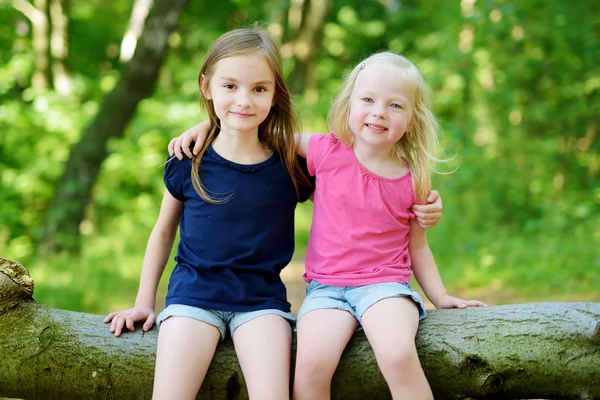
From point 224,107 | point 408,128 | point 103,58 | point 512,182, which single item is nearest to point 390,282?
point 408,128

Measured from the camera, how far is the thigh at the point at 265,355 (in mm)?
2248

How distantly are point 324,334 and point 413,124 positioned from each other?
92cm

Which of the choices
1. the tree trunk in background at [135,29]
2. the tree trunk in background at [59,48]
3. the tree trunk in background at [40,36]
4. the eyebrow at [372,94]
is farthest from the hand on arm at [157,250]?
the tree trunk in background at [40,36]

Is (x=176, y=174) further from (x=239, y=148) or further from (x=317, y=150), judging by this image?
(x=317, y=150)

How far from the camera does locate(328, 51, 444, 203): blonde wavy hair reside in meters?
2.62

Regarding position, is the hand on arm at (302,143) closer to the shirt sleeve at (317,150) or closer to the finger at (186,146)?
the shirt sleeve at (317,150)

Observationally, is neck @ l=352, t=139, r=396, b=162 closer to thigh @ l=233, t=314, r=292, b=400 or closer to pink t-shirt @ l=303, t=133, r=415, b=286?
pink t-shirt @ l=303, t=133, r=415, b=286

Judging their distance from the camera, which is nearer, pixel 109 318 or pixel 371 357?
pixel 371 357

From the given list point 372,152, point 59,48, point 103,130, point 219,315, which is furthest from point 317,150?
point 59,48

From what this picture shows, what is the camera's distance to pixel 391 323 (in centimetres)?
228

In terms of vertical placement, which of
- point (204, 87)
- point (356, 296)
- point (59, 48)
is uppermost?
point (59, 48)

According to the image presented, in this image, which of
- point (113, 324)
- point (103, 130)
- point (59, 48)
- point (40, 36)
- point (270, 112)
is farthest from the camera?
point (40, 36)

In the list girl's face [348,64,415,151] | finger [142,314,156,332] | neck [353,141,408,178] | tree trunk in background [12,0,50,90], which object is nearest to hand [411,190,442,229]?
neck [353,141,408,178]

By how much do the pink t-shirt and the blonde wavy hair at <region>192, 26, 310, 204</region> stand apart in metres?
0.09
